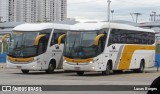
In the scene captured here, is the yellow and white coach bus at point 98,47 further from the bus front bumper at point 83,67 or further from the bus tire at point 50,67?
the bus tire at point 50,67

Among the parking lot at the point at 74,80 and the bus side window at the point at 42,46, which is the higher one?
the bus side window at the point at 42,46

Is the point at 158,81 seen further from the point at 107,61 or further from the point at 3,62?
the point at 3,62

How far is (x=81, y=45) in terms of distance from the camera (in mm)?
24703

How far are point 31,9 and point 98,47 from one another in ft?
250

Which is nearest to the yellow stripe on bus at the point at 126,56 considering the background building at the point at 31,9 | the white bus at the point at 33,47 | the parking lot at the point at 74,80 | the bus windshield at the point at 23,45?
the parking lot at the point at 74,80

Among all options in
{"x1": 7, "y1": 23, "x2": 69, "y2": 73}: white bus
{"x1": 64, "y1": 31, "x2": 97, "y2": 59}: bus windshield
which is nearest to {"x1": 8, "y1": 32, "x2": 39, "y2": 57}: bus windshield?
{"x1": 7, "y1": 23, "x2": 69, "y2": 73}: white bus

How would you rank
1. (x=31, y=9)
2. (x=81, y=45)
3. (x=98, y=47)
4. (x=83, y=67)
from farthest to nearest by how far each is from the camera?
(x=31, y=9), (x=81, y=45), (x=98, y=47), (x=83, y=67)

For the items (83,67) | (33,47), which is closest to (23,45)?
(33,47)

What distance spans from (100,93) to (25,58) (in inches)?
526

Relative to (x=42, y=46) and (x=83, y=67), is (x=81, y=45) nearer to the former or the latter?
(x=83, y=67)

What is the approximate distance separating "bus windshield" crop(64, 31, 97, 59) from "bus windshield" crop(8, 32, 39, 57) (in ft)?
7.63

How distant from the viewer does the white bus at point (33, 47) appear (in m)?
26.0

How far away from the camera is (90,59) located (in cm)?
2434

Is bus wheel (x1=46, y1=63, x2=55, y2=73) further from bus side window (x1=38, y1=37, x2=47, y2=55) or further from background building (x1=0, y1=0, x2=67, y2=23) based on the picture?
background building (x1=0, y1=0, x2=67, y2=23)
